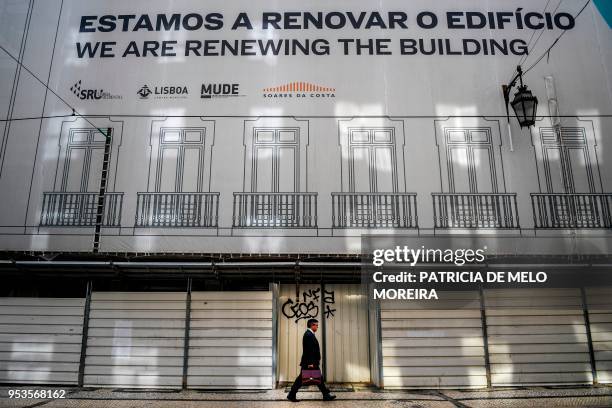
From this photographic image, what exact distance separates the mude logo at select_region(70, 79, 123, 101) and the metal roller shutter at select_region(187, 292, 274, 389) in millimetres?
5959

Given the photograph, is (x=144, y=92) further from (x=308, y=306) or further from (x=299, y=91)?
(x=308, y=306)

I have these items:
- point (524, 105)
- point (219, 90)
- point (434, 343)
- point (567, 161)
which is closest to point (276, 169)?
point (219, 90)

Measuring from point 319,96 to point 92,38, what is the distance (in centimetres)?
644

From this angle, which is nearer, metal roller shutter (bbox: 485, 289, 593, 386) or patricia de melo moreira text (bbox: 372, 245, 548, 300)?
metal roller shutter (bbox: 485, 289, 593, 386)

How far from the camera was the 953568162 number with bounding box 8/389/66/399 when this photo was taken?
793 cm

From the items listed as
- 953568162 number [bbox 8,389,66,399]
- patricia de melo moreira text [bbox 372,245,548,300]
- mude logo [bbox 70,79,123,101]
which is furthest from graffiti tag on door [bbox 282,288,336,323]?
mude logo [bbox 70,79,123,101]

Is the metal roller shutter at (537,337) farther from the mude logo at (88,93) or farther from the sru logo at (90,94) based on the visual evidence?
the sru logo at (90,94)

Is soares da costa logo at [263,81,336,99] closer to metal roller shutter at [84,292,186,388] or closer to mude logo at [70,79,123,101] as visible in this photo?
mude logo at [70,79,123,101]

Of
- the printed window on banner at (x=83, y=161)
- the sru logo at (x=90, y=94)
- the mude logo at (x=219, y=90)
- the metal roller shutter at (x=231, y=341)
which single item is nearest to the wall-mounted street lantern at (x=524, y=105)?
the mude logo at (x=219, y=90)

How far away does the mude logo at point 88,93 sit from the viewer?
11.4 metres

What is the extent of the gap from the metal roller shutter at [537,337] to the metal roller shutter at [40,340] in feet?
27.2

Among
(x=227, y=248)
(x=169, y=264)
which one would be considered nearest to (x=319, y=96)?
(x=227, y=248)

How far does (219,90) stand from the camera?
1140cm

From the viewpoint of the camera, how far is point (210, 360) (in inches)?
344
